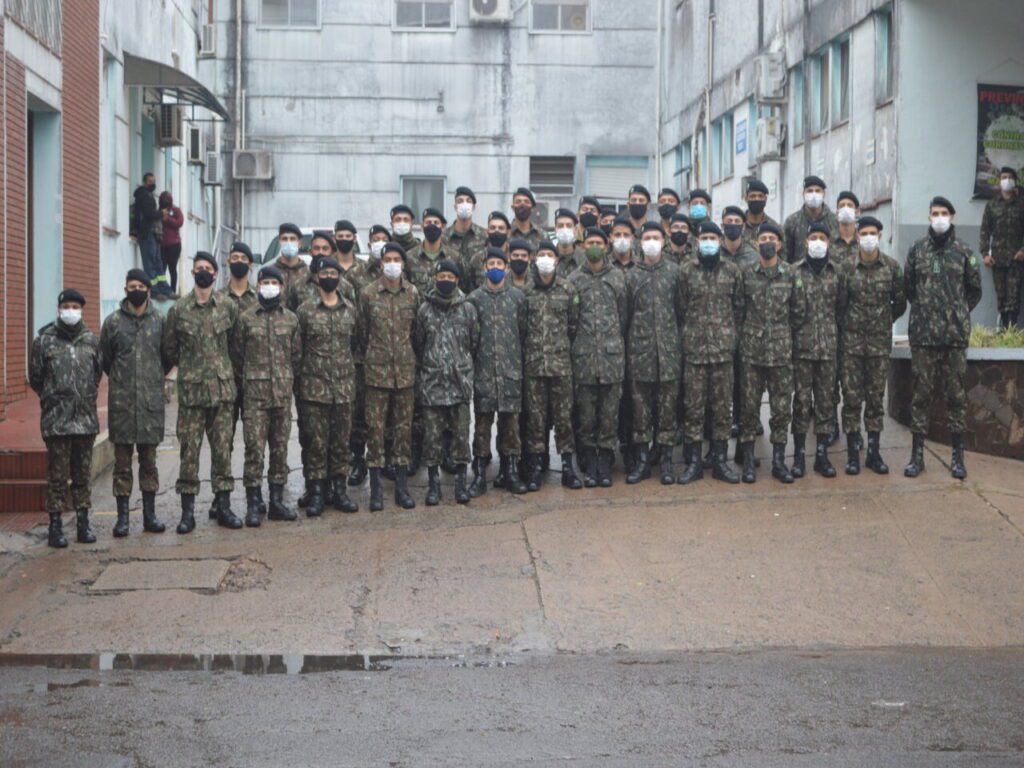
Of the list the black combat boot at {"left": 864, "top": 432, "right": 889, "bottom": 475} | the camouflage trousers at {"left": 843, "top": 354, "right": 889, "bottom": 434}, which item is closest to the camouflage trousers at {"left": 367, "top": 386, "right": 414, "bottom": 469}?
the camouflage trousers at {"left": 843, "top": 354, "right": 889, "bottom": 434}

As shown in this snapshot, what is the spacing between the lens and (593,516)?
10617 millimetres

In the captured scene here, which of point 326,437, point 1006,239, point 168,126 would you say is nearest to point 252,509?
point 326,437

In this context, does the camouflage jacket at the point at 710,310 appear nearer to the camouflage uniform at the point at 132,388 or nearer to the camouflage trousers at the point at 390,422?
the camouflage trousers at the point at 390,422

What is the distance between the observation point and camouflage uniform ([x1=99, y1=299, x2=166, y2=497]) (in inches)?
403

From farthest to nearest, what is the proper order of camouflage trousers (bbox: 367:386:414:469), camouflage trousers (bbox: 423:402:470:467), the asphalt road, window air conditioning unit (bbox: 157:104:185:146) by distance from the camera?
window air conditioning unit (bbox: 157:104:185:146), camouflage trousers (bbox: 423:402:470:467), camouflage trousers (bbox: 367:386:414:469), the asphalt road

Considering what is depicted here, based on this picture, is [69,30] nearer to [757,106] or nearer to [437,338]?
[437,338]

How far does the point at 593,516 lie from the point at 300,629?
3041 millimetres

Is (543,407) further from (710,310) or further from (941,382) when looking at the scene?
(941,382)

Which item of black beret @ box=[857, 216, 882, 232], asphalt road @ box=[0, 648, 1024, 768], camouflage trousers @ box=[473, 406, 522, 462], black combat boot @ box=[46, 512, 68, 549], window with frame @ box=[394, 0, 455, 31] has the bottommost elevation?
asphalt road @ box=[0, 648, 1024, 768]

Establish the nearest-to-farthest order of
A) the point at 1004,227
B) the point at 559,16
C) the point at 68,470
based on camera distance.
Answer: the point at 68,470, the point at 1004,227, the point at 559,16

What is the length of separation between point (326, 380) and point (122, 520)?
181cm

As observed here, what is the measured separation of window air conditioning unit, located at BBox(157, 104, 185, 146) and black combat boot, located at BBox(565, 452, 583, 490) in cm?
1239

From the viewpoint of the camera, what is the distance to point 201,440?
34.6ft

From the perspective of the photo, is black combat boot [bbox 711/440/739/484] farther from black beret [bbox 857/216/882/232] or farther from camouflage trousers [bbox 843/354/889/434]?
black beret [bbox 857/216/882/232]
